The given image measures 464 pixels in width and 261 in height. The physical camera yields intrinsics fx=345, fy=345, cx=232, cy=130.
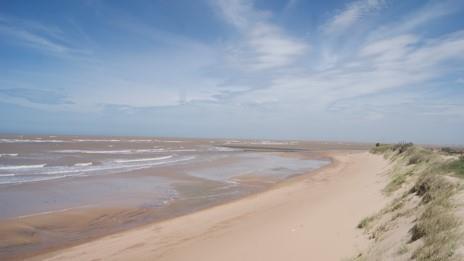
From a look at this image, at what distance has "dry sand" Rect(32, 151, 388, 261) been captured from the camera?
7539 millimetres

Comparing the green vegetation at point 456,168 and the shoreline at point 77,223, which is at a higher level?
the green vegetation at point 456,168

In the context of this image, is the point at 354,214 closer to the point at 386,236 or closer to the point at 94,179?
the point at 386,236

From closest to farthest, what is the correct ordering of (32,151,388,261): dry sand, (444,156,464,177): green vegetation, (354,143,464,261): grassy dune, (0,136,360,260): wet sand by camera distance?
(354,143,464,261): grassy dune < (32,151,388,261): dry sand < (0,136,360,260): wet sand < (444,156,464,177): green vegetation

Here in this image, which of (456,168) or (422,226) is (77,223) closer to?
(422,226)

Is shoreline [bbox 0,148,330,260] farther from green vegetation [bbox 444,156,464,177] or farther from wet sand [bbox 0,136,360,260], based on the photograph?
green vegetation [bbox 444,156,464,177]

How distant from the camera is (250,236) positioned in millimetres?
8906

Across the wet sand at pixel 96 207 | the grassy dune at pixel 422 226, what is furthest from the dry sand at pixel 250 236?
the wet sand at pixel 96 207

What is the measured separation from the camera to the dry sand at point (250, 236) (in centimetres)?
754

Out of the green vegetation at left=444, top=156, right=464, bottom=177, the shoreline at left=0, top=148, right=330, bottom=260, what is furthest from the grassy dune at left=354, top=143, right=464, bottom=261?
the shoreline at left=0, top=148, right=330, bottom=260

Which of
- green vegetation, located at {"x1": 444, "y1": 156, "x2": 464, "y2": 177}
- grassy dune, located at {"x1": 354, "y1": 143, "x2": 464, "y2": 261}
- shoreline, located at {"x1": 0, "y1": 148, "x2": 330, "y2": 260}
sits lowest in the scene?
shoreline, located at {"x1": 0, "y1": 148, "x2": 330, "y2": 260}

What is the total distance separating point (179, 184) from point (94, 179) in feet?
16.3

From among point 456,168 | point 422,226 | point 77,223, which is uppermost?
point 456,168

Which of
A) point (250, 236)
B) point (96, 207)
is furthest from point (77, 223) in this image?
point (250, 236)

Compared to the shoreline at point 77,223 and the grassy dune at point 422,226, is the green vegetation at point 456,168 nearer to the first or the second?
the grassy dune at point 422,226
